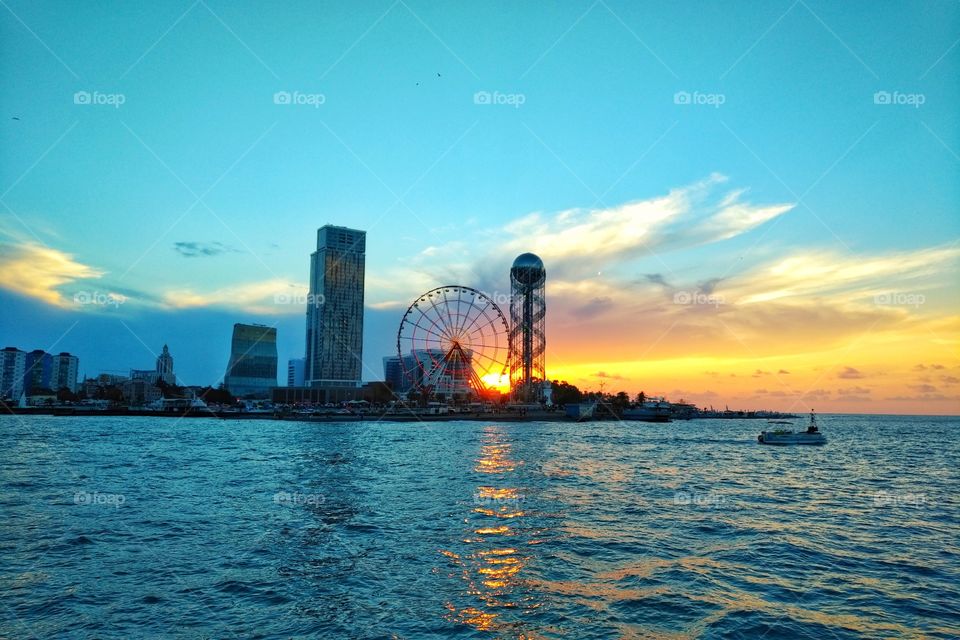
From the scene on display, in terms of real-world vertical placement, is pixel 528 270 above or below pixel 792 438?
above

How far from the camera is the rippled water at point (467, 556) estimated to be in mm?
15703

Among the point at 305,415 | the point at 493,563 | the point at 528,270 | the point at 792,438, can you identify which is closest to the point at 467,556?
the point at 493,563

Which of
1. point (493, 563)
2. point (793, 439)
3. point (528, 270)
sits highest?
point (528, 270)

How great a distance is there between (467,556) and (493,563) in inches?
46.1

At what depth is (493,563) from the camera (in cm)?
2048

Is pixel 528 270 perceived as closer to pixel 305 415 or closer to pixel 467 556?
pixel 305 415

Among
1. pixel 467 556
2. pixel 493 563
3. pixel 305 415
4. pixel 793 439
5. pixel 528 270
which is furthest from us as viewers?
pixel 528 270

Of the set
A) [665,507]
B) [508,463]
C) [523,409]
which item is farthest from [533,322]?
[665,507]

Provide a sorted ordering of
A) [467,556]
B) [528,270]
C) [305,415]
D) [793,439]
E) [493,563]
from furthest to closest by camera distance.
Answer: [528,270] → [305,415] → [793,439] → [467,556] → [493,563]

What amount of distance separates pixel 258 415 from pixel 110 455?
12326 cm

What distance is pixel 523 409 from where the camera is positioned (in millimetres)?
179250

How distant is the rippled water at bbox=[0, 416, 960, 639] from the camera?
1570 cm

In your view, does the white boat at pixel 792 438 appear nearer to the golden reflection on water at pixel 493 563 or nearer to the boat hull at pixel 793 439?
the boat hull at pixel 793 439

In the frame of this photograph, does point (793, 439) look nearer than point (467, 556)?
No
